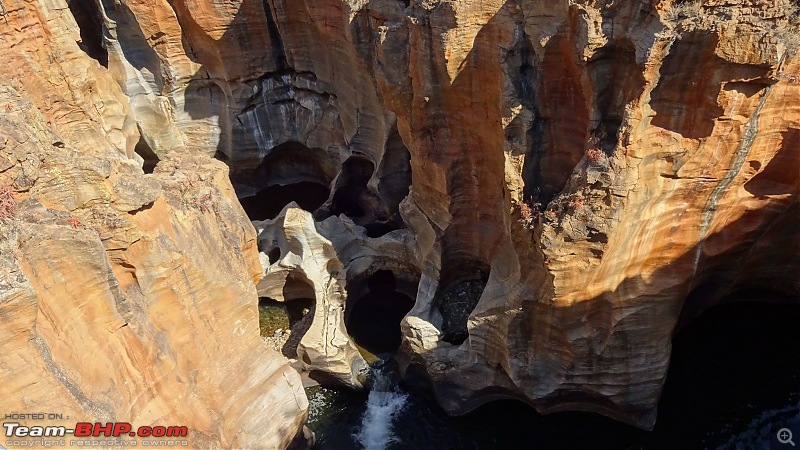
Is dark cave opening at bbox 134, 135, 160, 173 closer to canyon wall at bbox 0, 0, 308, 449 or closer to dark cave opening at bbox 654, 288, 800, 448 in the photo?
canyon wall at bbox 0, 0, 308, 449

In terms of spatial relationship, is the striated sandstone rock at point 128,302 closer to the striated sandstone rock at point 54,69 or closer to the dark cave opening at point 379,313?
the striated sandstone rock at point 54,69

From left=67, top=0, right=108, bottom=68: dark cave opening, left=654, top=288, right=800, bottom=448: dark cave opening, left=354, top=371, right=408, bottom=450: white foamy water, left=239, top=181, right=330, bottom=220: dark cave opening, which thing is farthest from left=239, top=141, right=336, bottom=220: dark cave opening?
→ left=654, top=288, right=800, bottom=448: dark cave opening

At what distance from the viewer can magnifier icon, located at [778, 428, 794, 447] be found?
13362 mm

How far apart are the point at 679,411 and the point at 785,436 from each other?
2274mm

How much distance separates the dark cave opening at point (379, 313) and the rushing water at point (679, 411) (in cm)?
154

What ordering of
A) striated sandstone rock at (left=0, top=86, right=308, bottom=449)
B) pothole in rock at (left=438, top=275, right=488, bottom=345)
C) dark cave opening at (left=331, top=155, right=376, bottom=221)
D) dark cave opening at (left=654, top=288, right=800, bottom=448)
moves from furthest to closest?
dark cave opening at (left=331, top=155, right=376, bottom=221) < pothole in rock at (left=438, top=275, right=488, bottom=345) < dark cave opening at (left=654, top=288, right=800, bottom=448) < striated sandstone rock at (left=0, top=86, right=308, bottom=449)

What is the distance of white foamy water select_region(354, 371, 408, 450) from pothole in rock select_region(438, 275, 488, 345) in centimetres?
225

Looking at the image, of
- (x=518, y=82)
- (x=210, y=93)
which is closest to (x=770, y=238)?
(x=518, y=82)

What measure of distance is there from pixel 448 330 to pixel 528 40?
8315 mm

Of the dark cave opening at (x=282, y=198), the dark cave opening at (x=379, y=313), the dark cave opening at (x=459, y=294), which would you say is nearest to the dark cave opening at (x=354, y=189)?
the dark cave opening at (x=282, y=198)

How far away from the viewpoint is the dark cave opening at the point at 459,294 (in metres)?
16.8

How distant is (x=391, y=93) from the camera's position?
16.5 metres

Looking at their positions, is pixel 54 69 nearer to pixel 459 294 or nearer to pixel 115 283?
pixel 115 283

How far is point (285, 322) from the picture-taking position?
1941 centimetres
